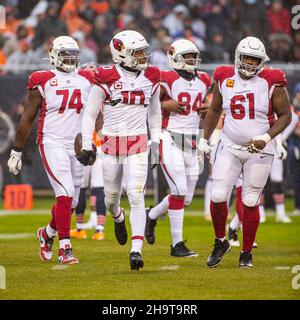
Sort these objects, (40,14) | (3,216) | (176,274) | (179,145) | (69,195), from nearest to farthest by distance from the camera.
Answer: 1. (176,274)
2. (69,195)
3. (179,145)
4. (3,216)
5. (40,14)

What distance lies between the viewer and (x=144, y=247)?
1066cm

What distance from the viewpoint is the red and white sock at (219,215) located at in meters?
8.80

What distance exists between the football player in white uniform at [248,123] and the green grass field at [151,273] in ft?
1.74

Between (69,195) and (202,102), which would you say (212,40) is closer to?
(202,102)

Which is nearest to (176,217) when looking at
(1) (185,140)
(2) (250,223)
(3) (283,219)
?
(1) (185,140)

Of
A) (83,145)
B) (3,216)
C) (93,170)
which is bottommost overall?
(3,216)

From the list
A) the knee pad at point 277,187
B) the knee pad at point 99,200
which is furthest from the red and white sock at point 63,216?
the knee pad at point 277,187

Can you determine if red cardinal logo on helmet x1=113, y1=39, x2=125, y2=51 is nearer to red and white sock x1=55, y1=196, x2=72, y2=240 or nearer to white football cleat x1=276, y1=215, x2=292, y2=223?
red and white sock x1=55, y1=196, x2=72, y2=240

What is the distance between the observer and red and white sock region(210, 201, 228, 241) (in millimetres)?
8797

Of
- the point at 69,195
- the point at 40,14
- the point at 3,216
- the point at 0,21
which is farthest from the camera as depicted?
the point at 40,14

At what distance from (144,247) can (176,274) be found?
222 cm

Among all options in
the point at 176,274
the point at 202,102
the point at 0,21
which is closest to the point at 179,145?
the point at 202,102

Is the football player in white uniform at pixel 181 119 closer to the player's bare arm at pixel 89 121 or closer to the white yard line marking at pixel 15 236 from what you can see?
the player's bare arm at pixel 89 121

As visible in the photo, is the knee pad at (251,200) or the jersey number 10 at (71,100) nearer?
the knee pad at (251,200)
